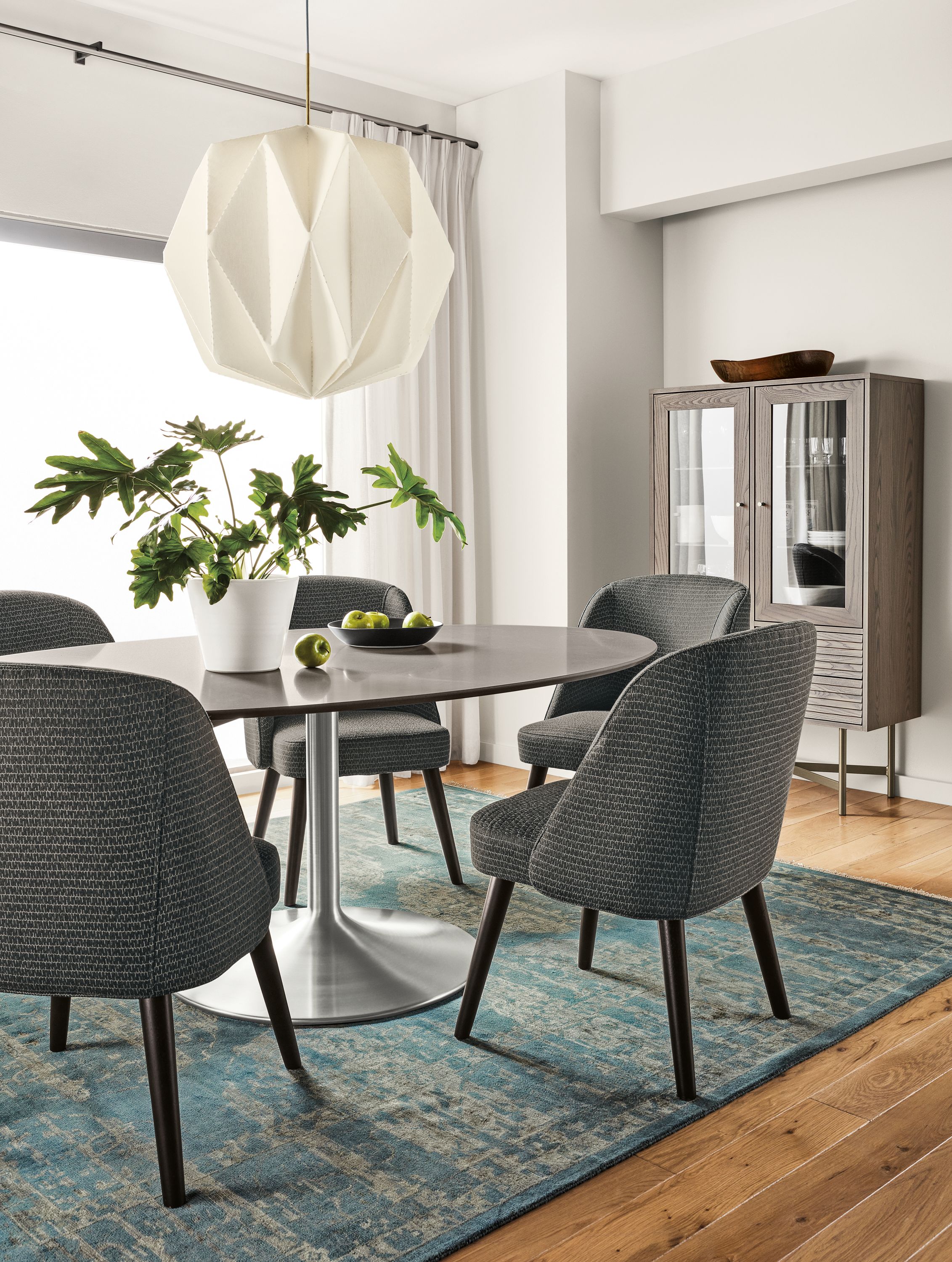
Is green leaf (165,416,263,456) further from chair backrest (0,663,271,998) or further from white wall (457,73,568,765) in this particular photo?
white wall (457,73,568,765)

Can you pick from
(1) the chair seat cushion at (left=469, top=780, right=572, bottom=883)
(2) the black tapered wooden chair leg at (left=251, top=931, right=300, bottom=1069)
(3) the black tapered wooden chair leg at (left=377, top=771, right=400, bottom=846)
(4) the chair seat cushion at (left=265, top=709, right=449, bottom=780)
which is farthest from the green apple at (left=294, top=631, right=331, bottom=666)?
(3) the black tapered wooden chair leg at (left=377, top=771, right=400, bottom=846)

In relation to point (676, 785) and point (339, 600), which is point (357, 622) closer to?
point (339, 600)

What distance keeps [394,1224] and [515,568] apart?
3.22 metres

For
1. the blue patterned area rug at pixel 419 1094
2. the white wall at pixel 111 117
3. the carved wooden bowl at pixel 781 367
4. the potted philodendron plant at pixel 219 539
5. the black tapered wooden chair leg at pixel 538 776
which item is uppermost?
the white wall at pixel 111 117

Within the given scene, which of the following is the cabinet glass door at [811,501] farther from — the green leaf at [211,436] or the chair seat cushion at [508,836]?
the green leaf at [211,436]

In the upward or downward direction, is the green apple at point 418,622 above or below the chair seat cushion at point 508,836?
above

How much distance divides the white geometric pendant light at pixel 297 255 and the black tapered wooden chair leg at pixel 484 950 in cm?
99

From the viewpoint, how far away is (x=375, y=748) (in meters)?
2.94

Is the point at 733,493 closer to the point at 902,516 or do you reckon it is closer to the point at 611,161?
the point at 902,516

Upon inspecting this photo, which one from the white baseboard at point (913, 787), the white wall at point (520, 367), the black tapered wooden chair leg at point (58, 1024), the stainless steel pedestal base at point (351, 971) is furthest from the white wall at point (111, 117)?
the white baseboard at point (913, 787)

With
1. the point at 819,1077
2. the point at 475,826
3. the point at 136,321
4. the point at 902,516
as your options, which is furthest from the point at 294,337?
the point at 902,516

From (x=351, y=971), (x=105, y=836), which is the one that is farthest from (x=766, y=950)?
(x=105, y=836)

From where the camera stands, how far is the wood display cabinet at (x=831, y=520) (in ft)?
12.5

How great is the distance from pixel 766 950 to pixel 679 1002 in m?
0.35
